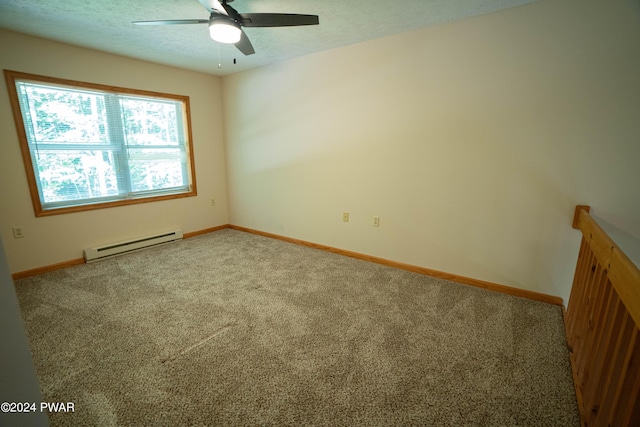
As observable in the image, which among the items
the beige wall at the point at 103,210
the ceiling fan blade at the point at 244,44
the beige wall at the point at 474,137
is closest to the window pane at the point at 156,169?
the beige wall at the point at 103,210

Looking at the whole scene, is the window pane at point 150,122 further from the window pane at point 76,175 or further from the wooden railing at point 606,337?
the wooden railing at point 606,337

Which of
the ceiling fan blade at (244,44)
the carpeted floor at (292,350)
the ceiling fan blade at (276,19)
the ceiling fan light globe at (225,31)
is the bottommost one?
the carpeted floor at (292,350)

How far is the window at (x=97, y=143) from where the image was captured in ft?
9.11

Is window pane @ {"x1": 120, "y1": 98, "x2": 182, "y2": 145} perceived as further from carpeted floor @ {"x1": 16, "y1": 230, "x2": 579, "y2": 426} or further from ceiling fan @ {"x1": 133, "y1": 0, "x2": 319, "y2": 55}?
ceiling fan @ {"x1": 133, "y1": 0, "x2": 319, "y2": 55}

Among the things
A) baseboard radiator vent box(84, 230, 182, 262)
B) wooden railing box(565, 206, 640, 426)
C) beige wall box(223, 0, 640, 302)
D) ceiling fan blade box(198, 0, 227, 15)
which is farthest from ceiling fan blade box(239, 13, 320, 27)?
baseboard radiator vent box(84, 230, 182, 262)

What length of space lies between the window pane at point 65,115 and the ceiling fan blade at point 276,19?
234 centimetres

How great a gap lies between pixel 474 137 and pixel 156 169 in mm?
3824

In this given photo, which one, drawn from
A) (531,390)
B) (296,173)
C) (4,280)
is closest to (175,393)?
(4,280)

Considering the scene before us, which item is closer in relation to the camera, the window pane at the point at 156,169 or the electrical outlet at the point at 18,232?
the electrical outlet at the point at 18,232

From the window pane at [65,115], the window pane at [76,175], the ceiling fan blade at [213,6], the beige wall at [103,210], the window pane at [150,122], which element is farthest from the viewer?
the window pane at [150,122]

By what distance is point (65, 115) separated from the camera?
295 centimetres

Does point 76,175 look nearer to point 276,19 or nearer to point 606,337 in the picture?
point 276,19

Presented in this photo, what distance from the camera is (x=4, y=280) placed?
2.08 feet

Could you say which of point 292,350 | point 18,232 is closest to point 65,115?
point 18,232
